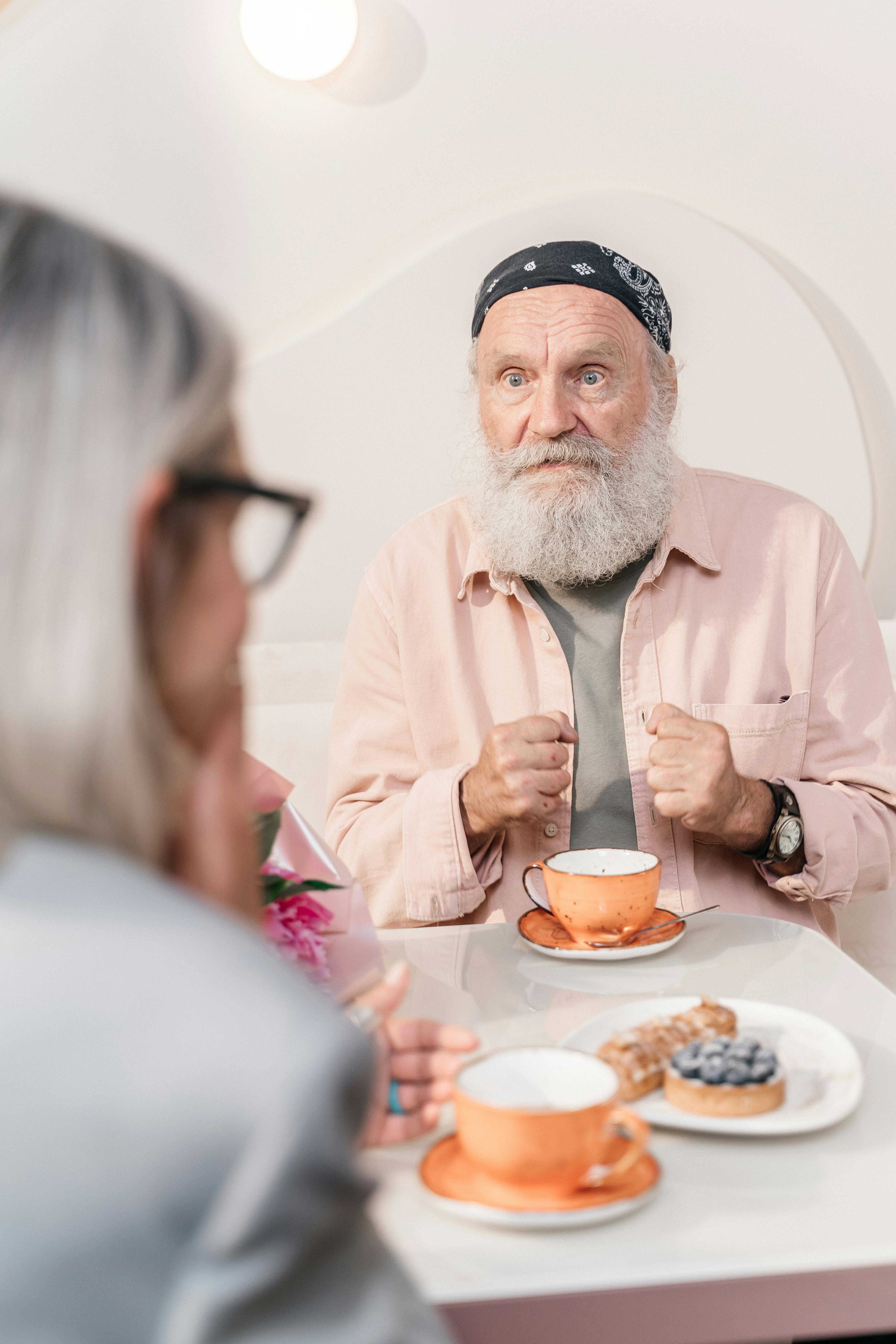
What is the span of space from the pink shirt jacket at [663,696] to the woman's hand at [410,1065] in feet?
2.06

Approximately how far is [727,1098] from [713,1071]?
19 mm

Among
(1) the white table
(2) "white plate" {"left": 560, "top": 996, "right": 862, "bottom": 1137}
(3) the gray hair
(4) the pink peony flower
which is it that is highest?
(3) the gray hair

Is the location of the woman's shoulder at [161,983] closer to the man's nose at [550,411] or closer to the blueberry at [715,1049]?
the blueberry at [715,1049]

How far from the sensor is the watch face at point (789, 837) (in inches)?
55.9

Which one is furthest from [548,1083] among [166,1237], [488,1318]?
[166,1237]

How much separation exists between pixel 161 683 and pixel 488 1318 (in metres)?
0.43

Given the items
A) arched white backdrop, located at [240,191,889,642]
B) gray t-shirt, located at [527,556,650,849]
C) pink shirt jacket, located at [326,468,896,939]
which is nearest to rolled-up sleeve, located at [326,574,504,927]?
pink shirt jacket, located at [326,468,896,939]

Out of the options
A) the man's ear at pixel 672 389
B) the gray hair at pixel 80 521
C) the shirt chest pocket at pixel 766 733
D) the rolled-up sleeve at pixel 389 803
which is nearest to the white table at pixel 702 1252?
the gray hair at pixel 80 521

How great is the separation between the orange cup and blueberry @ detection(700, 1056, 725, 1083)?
0.19ft

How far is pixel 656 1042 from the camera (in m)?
0.82

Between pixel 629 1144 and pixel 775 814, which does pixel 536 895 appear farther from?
pixel 629 1144

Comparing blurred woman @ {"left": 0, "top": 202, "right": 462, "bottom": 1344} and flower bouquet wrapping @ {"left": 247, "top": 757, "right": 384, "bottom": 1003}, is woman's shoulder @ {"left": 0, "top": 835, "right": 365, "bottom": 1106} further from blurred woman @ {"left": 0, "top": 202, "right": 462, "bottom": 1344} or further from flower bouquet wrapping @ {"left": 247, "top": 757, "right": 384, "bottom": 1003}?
flower bouquet wrapping @ {"left": 247, "top": 757, "right": 384, "bottom": 1003}

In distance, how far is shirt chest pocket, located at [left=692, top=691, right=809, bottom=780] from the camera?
1602mm

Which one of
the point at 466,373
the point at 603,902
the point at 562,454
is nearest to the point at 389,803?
the point at 603,902
